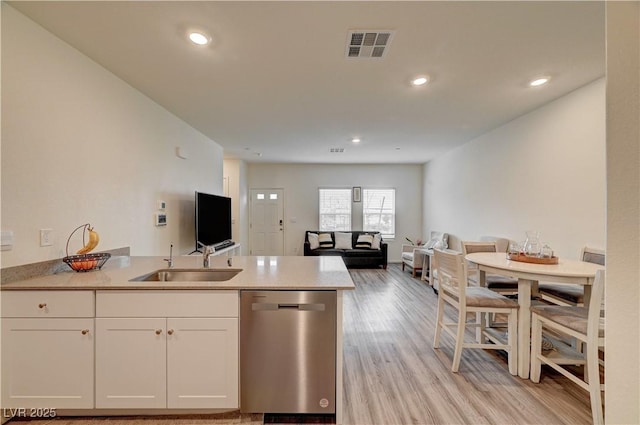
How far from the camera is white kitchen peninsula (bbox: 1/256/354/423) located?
62.4 inches

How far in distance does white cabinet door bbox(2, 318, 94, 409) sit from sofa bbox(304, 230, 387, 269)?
4.96 metres

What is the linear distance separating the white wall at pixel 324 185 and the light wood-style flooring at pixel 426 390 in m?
4.33

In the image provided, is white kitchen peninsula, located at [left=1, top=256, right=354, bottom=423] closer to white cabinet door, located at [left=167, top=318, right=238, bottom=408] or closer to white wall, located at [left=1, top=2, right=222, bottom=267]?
white cabinet door, located at [left=167, top=318, right=238, bottom=408]

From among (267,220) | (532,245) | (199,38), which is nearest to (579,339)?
(532,245)

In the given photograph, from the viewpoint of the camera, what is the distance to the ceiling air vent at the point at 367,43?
1.84 meters

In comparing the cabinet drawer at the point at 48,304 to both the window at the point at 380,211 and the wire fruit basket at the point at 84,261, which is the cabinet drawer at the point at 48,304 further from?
the window at the point at 380,211

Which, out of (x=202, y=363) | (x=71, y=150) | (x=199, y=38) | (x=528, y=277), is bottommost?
(x=202, y=363)

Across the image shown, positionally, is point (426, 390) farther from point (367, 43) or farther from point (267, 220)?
point (267, 220)

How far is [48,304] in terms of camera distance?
62.2 inches

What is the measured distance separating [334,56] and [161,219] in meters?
2.59

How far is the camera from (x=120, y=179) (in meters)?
2.51

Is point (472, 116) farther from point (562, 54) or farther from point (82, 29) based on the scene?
point (82, 29)

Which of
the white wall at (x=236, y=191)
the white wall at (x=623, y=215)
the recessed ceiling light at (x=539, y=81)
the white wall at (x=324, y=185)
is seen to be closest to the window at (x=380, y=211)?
the white wall at (x=324, y=185)

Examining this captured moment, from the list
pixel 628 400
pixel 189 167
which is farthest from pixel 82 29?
pixel 628 400
